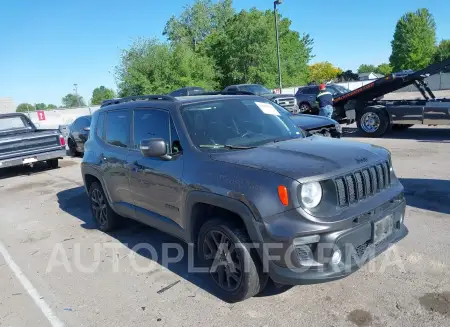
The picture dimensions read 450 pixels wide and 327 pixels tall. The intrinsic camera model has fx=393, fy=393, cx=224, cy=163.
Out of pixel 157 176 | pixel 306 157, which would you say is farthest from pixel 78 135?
pixel 306 157

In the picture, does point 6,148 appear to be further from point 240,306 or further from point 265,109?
point 240,306

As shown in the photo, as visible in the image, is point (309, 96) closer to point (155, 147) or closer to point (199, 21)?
point (155, 147)

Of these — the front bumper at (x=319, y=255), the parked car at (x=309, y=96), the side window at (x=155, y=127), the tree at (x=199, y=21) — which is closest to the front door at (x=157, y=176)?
the side window at (x=155, y=127)

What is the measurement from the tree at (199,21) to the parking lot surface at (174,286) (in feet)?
171

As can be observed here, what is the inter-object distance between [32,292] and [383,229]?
350 centimetres

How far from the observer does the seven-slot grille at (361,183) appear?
3.06 metres

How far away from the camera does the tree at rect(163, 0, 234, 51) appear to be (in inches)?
2189

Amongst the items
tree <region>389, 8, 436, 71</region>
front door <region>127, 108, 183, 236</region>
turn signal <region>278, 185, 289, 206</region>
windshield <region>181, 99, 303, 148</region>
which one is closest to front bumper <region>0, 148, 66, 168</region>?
front door <region>127, 108, 183, 236</region>

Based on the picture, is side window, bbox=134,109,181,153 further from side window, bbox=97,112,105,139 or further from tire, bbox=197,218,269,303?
side window, bbox=97,112,105,139

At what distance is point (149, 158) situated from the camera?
13.8 ft

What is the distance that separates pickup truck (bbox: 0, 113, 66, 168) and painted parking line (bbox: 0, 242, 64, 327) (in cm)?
614

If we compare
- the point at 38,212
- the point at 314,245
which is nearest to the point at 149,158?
the point at 314,245

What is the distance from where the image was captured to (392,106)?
1145 centimetres

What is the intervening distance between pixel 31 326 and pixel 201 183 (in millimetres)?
1944
